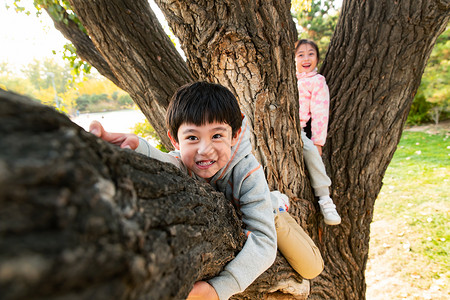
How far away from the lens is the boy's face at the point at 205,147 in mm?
1360

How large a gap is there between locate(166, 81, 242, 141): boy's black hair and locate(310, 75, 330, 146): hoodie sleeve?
3.88ft

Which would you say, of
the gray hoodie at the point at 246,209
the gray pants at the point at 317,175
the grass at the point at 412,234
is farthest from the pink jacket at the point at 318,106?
the grass at the point at 412,234

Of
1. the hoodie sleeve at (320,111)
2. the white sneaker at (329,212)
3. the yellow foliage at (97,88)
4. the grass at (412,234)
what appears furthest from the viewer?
the yellow foliage at (97,88)

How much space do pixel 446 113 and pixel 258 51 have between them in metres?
14.3

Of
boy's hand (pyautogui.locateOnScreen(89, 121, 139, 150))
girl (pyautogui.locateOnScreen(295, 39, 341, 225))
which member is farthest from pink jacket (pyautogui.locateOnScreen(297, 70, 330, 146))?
boy's hand (pyautogui.locateOnScreen(89, 121, 139, 150))

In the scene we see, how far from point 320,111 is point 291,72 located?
33.3 inches

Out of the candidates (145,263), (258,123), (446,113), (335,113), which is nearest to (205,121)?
(258,123)

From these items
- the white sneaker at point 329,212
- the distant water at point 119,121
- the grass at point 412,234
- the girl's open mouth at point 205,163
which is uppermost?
the girl's open mouth at point 205,163

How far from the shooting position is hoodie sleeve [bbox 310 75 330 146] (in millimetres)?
2459

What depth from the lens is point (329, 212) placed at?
2184 millimetres

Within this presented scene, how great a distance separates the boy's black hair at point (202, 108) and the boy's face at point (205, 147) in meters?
0.03

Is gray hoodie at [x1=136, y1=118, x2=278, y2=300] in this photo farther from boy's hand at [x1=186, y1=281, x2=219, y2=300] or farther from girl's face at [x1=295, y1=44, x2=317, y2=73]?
girl's face at [x1=295, y1=44, x2=317, y2=73]

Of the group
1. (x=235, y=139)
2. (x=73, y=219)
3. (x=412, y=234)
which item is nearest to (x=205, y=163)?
(x=235, y=139)

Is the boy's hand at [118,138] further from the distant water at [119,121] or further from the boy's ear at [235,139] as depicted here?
the distant water at [119,121]
